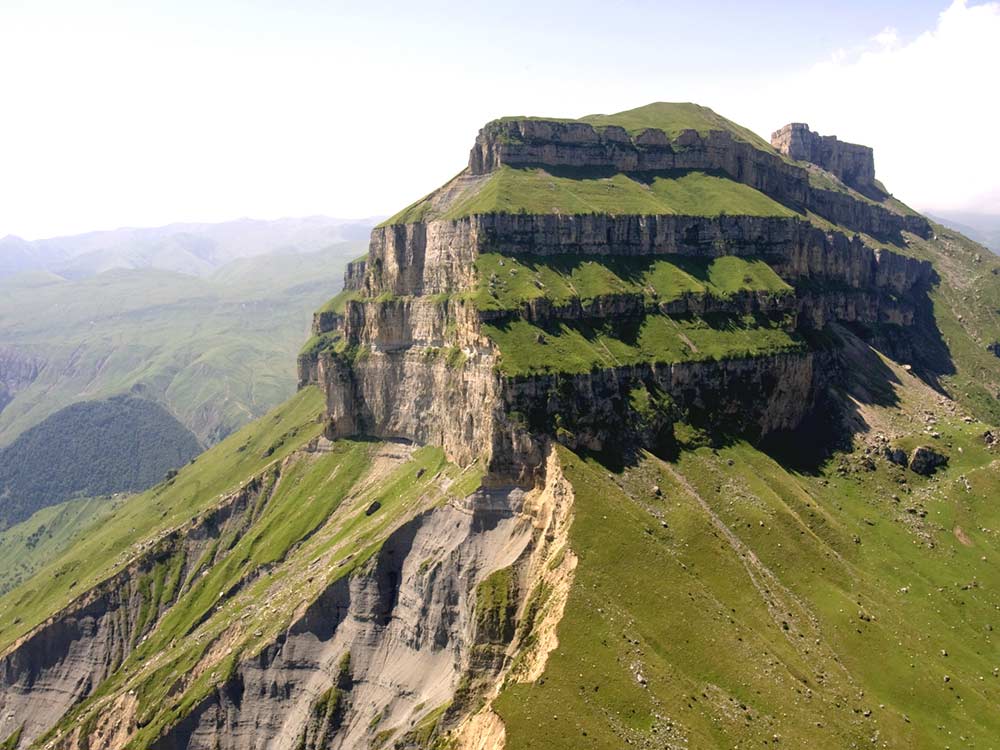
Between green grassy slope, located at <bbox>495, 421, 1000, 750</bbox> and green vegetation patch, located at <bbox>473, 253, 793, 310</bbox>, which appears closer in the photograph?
green grassy slope, located at <bbox>495, 421, 1000, 750</bbox>

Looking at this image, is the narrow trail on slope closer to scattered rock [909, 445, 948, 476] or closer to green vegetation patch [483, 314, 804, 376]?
green vegetation patch [483, 314, 804, 376]

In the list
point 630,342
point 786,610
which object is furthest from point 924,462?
point 630,342

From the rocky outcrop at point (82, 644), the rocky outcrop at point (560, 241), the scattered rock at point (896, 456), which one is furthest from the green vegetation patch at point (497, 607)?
the rocky outcrop at point (82, 644)

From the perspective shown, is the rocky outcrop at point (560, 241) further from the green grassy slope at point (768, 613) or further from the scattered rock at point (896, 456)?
the green grassy slope at point (768, 613)

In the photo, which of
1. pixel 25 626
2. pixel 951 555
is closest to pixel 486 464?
pixel 951 555

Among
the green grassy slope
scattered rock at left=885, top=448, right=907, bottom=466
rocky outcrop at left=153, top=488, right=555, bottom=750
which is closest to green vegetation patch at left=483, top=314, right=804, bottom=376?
the green grassy slope

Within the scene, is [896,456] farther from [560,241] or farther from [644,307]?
[560,241]

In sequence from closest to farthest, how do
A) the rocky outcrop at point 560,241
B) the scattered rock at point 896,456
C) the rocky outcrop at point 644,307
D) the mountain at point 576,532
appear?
the mountain at point 576,532
the rocky outcrop at point 644,307
the scattered rock at point 896,456
the rocky outcrop at point 560,241
